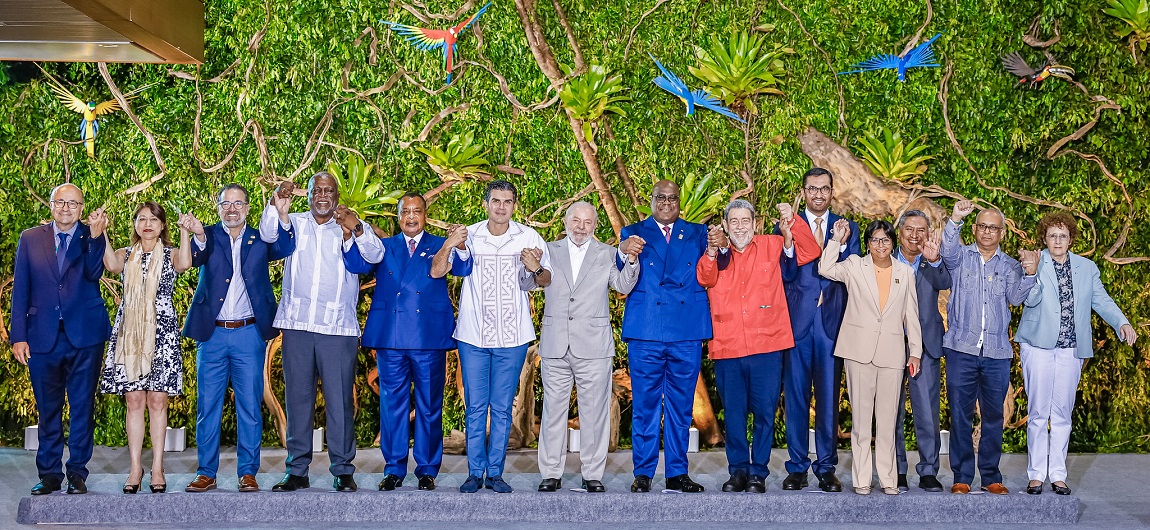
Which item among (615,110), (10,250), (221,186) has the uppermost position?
(615,110)

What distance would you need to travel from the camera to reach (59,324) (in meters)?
4.49

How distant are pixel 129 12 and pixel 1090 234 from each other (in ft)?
19.3

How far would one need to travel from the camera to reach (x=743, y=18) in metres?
6.36

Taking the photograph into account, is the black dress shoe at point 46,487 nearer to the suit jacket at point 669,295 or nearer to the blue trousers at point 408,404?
the blue trousers at point 408,404

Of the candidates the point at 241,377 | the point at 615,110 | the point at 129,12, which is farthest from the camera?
the point at 615,110

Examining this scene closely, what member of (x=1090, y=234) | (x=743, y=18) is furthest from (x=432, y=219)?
(x=1090, y=234)

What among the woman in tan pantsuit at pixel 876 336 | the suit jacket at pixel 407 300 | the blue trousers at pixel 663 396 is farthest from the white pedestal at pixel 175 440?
the woman in tan pantsuit at pixel 876 336

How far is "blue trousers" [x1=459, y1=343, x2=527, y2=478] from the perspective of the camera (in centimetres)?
460

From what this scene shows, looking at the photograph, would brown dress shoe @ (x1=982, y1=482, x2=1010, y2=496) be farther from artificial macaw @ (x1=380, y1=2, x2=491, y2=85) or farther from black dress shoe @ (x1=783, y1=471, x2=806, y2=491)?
artificial macaw @ (x1=380, y1=2, x2=491, y2=85)

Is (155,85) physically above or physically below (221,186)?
above

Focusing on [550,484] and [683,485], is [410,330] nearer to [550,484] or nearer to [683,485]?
[550,484]

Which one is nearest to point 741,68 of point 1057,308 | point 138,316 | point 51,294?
point 1057,308

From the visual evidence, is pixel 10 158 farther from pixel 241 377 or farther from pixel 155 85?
pixel 241 377

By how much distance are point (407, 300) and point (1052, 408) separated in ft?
10.3
